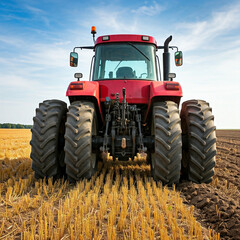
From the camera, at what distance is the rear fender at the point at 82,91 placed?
481 centimetres

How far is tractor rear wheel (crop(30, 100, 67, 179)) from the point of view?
15.3ft

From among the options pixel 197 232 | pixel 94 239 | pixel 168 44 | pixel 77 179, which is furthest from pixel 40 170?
pixel 168 44

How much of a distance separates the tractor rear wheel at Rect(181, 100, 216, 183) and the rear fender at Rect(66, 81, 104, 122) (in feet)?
5.84

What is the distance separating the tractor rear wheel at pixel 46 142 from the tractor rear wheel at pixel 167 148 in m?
1.81

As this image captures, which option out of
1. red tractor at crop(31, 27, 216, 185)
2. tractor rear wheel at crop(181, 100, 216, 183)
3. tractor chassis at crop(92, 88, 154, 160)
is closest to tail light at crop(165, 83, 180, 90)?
red tractor at crop(31, 27, 216, 185)

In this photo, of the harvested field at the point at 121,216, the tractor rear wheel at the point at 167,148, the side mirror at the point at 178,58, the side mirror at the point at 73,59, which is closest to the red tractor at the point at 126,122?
the tractor rear wheel at the point at 167,148

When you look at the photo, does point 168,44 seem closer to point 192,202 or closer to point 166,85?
point 166,85

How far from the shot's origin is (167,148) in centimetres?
429

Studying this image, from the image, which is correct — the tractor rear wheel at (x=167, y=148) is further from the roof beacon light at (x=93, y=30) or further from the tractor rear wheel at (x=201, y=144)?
the roof beacon light at (x=93, y=30)

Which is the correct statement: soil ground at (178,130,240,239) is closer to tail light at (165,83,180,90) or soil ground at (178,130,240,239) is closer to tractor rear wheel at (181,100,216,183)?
tractor rear wheel at (181,100,216,183)

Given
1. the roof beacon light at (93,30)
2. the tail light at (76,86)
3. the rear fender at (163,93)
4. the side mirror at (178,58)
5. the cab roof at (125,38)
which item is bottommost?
the rear fender at (163,93)

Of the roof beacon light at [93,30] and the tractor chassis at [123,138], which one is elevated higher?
the roof beacon light at [93,30]

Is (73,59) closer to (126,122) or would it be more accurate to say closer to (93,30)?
(93,30)

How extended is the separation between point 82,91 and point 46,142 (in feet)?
3.67
